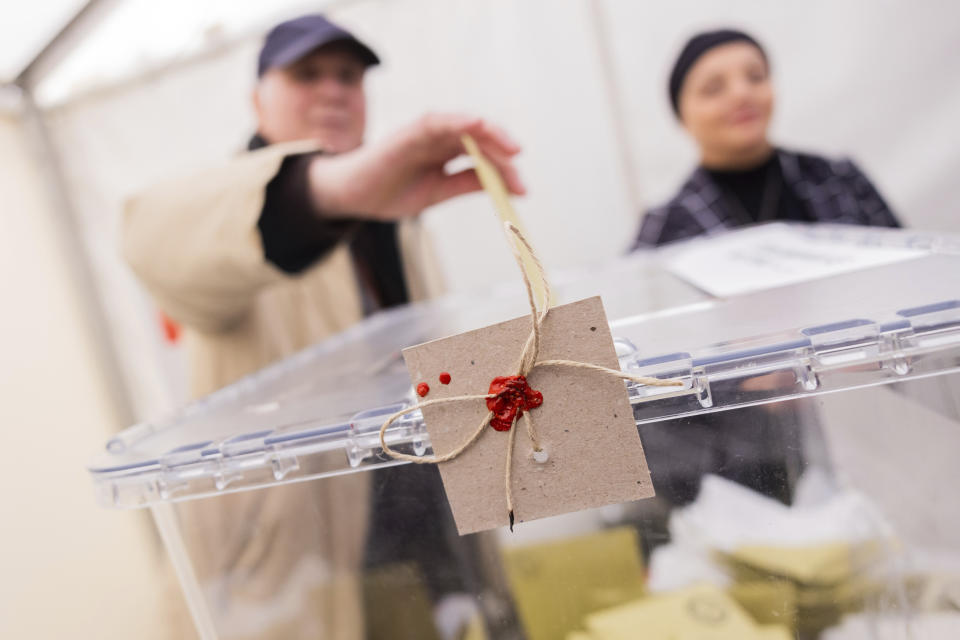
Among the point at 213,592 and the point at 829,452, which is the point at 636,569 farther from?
A: the point at 213,592

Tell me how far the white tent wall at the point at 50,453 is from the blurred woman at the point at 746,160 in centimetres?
132

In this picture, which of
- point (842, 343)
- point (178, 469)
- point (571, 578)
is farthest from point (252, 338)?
point (842, 343)

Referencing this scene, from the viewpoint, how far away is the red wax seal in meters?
0.28

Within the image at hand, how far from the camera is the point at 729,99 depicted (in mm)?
1201

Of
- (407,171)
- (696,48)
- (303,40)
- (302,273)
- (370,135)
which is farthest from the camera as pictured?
(370,135)

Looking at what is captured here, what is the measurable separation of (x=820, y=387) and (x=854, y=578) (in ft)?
0.45

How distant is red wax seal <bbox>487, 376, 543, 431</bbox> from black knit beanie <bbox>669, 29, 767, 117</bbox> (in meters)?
1.13

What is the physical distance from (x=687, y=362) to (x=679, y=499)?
10 centimetres

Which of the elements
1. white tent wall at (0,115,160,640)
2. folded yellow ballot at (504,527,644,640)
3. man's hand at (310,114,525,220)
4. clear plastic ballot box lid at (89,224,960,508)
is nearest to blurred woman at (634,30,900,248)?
clear plastic ballot box lid at (89,224,960,508)

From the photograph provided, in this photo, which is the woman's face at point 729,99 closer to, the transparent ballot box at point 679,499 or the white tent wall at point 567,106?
the white tent wall at point 567,106

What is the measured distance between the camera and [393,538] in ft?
1.44

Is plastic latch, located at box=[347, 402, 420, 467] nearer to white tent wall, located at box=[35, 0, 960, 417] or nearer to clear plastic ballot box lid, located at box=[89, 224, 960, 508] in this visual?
clear plastic ballot box lid, located at box=[89, 224, 960, 508]

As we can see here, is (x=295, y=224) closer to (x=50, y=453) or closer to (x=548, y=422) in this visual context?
(x=548, y=422)

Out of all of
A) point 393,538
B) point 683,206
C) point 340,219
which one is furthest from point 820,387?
point 683,206
